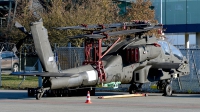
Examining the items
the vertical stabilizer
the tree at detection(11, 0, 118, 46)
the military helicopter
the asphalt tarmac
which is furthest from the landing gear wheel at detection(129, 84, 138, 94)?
the tree at detection(11, 0, 118, 46)

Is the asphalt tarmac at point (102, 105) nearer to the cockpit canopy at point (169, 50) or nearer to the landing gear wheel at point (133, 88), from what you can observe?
the landing gear wheel at point (133, 88)

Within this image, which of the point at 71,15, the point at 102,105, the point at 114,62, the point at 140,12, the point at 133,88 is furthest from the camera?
the point at 71,15

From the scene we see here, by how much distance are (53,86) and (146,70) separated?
484cm

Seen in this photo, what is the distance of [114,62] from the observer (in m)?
23.1

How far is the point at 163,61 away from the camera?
24.7 meters

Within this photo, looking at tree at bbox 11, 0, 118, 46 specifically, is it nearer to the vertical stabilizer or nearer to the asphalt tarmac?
the asphalt tarmac

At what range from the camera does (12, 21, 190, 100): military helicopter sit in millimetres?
21250

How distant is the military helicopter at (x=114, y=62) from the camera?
2125 cm

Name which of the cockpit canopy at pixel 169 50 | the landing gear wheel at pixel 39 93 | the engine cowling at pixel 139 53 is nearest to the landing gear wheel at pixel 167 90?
the cockpit canopy at pixel 169 50

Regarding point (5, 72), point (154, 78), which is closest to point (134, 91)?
point (154, 78)

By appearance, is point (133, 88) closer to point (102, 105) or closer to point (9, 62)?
point (102, 105)

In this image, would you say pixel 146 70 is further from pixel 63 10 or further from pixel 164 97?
pixel 63 10

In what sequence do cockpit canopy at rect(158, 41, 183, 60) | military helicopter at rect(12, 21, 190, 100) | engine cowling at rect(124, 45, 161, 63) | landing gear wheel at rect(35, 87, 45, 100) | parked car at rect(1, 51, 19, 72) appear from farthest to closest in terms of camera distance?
1. parked car at rect(1, 51, 19, 72)
2. cockpit canopy at rect(158, 41, 183, 60)
3. engine cowling at rect(124, 45, 161, 63)
4. landing gear wheel at rect(35, 87, 45, 100)
5. military helicopter at rect(12, 21, 190, 100)

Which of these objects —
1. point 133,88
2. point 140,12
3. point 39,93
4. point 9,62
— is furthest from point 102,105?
point 9,62
